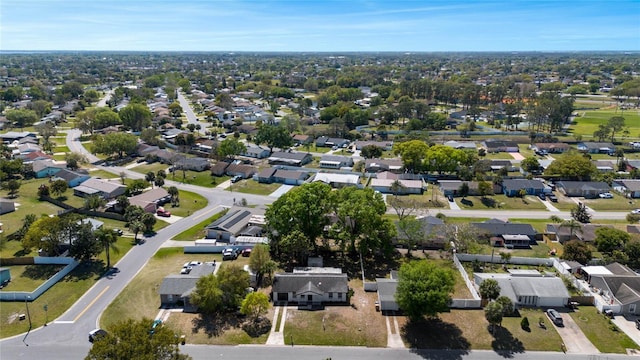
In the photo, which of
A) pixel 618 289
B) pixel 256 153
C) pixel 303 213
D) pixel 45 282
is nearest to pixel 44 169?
pixel 256 153

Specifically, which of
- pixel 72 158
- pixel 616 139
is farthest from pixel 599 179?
pixel 72 158

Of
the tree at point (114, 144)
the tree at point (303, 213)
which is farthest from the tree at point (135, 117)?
the tree at point (303, 213)

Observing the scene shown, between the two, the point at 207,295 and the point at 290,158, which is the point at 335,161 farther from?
the point at 207,295

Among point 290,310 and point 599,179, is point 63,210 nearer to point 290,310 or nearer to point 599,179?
point 290,310

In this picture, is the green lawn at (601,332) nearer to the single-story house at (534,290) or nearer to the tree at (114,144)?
the single-story house at (534,290)

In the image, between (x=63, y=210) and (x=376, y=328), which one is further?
(x=63, y=210)

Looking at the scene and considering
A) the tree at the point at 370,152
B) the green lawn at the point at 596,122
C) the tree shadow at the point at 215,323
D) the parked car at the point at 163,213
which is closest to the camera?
the tree shadow at the point at 215,323
